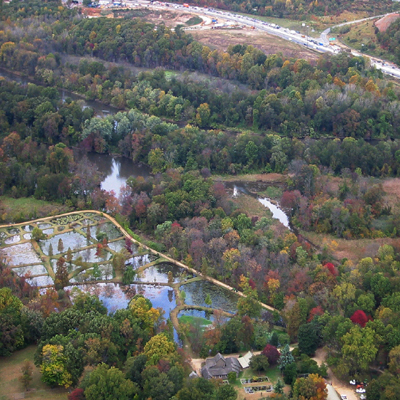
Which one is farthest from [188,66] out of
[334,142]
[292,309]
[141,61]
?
[292,309]

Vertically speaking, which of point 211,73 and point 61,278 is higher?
point 211,73

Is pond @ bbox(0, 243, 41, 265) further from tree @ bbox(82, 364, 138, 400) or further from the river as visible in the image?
tree @ bbox(82, 364, 138, 400)

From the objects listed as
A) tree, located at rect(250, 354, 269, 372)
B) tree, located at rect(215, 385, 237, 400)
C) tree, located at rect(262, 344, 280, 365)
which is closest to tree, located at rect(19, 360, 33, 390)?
tree, located at rect(215, 385, 237, 400)

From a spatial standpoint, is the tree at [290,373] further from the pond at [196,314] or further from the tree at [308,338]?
the pond at [196,314]

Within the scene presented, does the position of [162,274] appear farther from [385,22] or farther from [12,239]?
[385,22]

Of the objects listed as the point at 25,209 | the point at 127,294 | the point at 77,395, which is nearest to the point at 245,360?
→ the point at 77,395

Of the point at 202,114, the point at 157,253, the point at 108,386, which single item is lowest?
the point at 157,253

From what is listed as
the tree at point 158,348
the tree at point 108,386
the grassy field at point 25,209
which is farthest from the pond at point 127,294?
the grassy field at point 25,209
